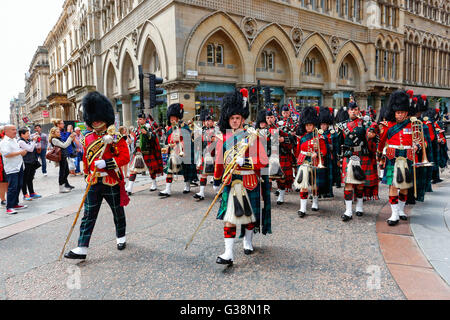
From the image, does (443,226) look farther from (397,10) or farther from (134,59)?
(397,10)

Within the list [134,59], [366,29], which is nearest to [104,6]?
[134,59]

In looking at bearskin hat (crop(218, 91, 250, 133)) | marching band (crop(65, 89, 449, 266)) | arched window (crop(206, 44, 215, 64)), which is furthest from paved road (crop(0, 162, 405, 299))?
arched window (crop(206, 44, 215, 64))

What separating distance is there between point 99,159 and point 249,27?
690 inches

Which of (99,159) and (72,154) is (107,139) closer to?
(99,159)

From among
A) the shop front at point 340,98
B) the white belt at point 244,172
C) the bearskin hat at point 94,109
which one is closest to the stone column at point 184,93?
the bearskin hat at point 94,109

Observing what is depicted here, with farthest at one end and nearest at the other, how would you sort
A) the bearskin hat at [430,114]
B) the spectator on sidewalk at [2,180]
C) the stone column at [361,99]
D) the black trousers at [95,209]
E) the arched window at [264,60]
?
the stone column at [361,99] < the arched window at [264,60] < the bearskin hat at [430,114] < the spectator on sidewalk at [2,180] < the black trousers at [95,209]

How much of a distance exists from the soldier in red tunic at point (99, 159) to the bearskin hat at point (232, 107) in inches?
59.7

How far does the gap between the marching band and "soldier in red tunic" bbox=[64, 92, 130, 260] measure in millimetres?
14

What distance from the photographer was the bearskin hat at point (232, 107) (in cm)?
387

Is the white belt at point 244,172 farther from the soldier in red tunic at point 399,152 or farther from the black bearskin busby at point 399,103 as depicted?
the black bearskin busby at point 399,103

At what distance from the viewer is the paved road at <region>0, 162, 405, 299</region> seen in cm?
318

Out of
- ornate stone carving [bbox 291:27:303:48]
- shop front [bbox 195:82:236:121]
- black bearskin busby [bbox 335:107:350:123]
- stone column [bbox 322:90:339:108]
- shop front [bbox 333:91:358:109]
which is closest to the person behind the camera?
black bearskin busby [bbox 335:107:350:123]

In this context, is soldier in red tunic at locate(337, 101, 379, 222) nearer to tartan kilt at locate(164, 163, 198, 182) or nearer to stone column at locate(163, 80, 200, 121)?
tartan kilt at locate(164, 163, 198, 182)

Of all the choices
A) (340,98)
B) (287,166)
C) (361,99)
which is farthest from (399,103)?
(361,99)
